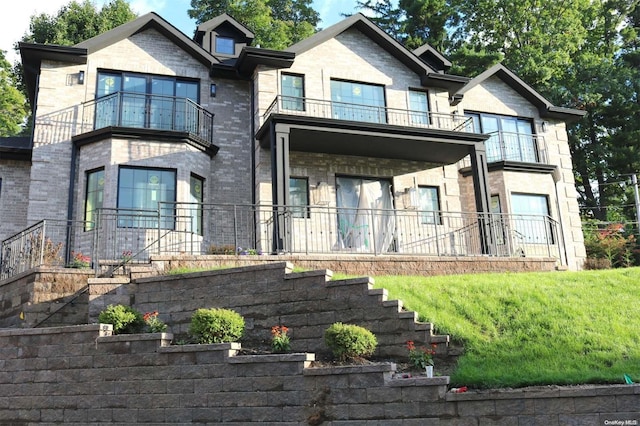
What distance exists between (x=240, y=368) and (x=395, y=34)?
1123 inches

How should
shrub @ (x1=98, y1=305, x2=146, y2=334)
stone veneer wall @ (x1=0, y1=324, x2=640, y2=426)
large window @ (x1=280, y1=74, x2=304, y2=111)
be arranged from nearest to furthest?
stone veneer wall @ (x1=0, y1=324, x2=640, y2=426) < shrub @ (x1=98, y1=305, x2=146, y2=334) < large window @ (x1=280, y1=74, x2=304, y2=111)

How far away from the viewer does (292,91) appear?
16594 millimetres

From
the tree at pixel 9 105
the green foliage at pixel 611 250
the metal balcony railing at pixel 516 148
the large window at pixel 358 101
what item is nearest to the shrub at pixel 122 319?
the large window at pixel 358 101

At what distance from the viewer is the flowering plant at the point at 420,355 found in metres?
7.72

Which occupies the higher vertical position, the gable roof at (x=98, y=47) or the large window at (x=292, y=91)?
the gable roof at (x=98, y=47)

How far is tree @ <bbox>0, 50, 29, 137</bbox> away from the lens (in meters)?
27.5

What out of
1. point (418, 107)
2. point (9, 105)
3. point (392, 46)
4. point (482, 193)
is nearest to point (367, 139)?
point (482, 193)

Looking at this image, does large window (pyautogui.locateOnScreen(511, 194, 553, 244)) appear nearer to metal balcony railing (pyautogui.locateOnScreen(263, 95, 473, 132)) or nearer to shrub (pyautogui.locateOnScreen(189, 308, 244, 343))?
metal balcony railing (pyautogui.locateOnScreen(263, 95, 473, 132))

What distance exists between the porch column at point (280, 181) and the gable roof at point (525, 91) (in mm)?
8675

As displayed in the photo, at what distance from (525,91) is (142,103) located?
12856 millimetres

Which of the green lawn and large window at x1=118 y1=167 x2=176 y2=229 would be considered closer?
the green lawn

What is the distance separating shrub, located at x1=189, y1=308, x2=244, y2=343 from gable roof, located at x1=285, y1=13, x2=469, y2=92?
10965 millimetres

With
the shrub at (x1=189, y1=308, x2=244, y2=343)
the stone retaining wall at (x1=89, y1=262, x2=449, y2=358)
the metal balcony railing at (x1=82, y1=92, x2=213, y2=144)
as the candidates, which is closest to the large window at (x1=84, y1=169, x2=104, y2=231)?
the metal balcony railing at (x1=82, y1=92, x2=213, y2=144)

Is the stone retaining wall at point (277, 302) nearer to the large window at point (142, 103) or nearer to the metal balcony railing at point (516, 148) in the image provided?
the large window at point (142, 103)
